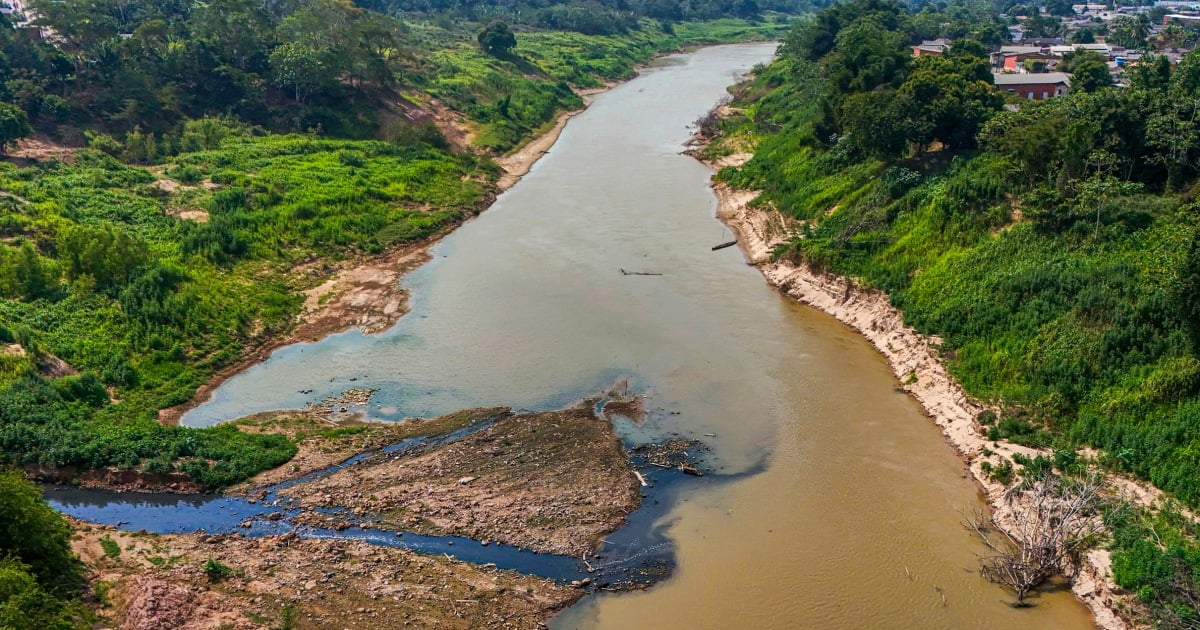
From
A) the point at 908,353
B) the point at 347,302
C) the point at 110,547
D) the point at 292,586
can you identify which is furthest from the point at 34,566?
the point at 908,353

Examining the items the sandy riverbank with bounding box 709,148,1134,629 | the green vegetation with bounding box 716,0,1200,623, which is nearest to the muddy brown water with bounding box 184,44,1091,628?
the sandy riverbank with bounding box 709,148,1134,629

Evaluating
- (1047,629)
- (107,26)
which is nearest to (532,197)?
(107,26)

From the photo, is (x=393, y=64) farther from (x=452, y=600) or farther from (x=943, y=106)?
(x=452, y=600)

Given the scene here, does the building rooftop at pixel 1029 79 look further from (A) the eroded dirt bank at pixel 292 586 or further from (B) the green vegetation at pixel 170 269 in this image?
(A) the eroded dirt bank at pixel 292 586

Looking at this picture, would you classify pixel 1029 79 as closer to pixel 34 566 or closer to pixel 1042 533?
pixel 1042 533

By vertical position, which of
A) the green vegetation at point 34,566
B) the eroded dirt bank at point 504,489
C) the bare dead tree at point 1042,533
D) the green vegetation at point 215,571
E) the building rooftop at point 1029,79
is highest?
the building rooftop at point 1029,79

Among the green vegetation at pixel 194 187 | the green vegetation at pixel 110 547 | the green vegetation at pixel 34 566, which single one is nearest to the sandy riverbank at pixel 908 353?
the green vegetation at pixel 194 187
